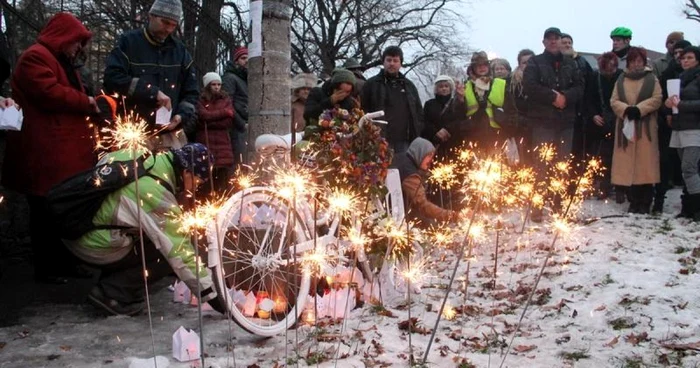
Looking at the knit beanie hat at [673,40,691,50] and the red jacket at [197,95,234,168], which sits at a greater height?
the knit beanie hat at [673,40,691,50]

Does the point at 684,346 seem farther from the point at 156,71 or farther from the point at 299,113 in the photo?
the point at 299,113

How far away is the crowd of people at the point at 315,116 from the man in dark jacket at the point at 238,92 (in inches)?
0.5

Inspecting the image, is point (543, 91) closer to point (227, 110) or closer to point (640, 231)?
point (640, 231)

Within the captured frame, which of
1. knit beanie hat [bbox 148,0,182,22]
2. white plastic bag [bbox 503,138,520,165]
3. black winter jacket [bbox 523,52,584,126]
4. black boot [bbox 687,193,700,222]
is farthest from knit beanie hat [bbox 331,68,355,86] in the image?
black boot [bbox 687,193,700,222]

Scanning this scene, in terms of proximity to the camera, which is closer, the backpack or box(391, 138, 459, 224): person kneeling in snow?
the backpack

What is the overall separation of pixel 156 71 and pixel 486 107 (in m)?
4.12

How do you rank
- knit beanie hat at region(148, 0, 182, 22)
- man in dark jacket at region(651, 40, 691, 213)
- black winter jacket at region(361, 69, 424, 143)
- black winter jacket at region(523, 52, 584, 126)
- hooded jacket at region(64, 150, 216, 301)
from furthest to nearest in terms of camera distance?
man in dark jacket at region(651, 40, 691, 213), black winter jacket at region(523, 52, 584, 126), black winter jacket at region(361, 69, 424, 143), knit beanie hat at region(148, 0, 182, 22), hooded jacket at region(64, 150, 216, 301)

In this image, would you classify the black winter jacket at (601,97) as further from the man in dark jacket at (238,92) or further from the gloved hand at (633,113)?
the man in dark jacket at (238,92)

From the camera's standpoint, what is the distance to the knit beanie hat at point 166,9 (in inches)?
185

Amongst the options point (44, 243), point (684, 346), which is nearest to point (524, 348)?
point (684, 346)

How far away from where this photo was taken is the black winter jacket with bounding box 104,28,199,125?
4.71 metres

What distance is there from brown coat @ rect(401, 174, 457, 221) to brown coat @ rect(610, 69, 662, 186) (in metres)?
2.98

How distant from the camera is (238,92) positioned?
24.3 ft

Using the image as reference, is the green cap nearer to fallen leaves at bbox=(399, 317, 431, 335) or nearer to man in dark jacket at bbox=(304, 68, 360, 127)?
man in dark jacket at bbox=(304, 68, 360, 127)
